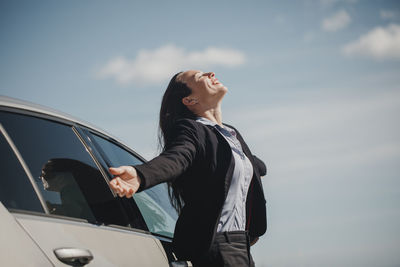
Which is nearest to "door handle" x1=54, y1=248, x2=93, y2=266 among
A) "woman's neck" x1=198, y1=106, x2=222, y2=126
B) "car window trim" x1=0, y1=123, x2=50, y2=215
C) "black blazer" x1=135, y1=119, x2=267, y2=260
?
"car window trim" x1=0, y1=123, x2=50, y2=215

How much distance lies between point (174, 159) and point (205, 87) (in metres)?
0.92

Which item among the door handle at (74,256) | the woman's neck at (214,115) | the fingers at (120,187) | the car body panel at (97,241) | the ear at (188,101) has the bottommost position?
the door handle at (74,256)

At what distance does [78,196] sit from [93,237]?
0.94ft

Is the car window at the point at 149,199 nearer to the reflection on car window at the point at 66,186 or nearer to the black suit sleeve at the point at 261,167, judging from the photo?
the reflection on car window at the point at 66,186

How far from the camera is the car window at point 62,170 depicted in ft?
6.19

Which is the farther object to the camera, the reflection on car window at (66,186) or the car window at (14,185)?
the reflection on car window at (66,186)

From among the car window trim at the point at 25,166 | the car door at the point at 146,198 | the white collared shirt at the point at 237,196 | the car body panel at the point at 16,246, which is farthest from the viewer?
the car door at the point at 146,198

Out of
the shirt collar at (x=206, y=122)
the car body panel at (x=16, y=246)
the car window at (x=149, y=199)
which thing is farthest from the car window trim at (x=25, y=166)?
A: the shirt collar at (x=206, y=122)

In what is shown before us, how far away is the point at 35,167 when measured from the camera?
1.91 meters

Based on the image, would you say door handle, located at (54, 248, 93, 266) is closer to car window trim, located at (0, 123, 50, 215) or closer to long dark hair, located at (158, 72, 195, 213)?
car window trim, located at (0, 123, 50, 215)

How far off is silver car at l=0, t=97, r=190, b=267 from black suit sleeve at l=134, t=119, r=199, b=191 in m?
0.36

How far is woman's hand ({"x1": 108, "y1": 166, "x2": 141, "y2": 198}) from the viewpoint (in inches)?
65.4

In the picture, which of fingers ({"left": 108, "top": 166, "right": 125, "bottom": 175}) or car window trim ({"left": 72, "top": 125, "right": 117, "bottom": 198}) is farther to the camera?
car window trim ({"left": 72, "top": 125, "right": 117, "bottom": 198})

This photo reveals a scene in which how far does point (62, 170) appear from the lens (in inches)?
83.4
